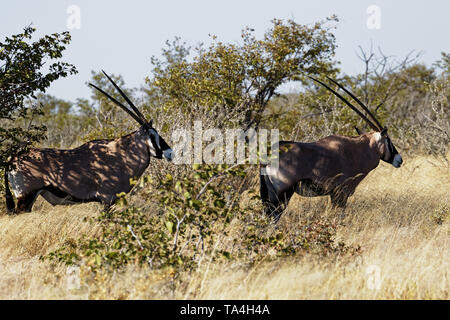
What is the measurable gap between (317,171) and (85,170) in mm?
2914

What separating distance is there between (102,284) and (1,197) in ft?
14.2

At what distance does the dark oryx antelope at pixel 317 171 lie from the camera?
6.80m

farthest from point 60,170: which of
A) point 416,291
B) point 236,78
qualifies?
point 236,78

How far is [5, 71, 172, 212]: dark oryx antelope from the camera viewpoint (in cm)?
686

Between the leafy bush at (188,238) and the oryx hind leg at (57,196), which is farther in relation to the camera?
the oryx hind leg at (57,196)

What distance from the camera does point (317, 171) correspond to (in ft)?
22.7

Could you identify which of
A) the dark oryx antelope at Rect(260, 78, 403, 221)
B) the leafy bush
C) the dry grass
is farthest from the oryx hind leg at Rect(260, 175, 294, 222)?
the leafy bush

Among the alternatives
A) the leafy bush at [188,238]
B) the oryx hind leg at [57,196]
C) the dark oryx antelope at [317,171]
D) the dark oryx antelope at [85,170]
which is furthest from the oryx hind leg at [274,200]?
the oryx hind leg at [57,196]

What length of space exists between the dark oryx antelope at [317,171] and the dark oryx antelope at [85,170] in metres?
1.42

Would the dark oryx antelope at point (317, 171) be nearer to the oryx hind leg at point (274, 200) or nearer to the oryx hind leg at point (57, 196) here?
the oryx hind leg at point (274, 200)

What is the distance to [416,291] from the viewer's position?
14.6 feet

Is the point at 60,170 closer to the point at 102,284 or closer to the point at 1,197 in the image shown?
the point at 1,197

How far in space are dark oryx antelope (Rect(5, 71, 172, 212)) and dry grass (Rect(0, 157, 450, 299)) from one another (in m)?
0.29

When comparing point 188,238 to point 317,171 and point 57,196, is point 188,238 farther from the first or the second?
point 57,196
